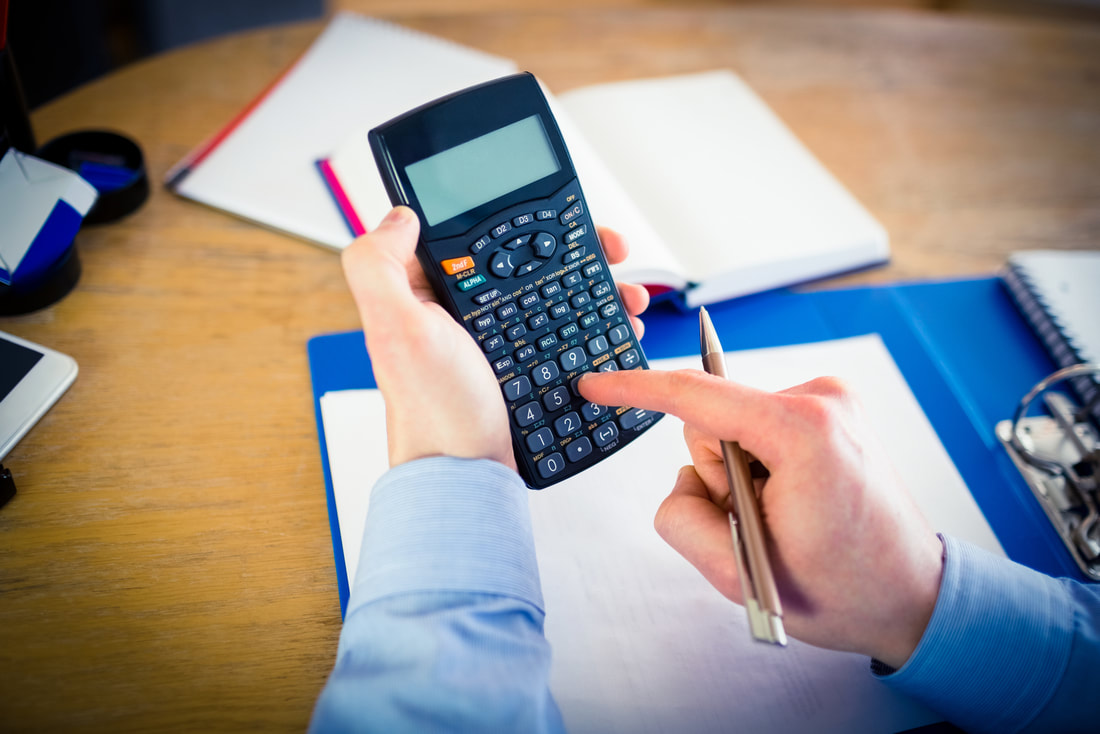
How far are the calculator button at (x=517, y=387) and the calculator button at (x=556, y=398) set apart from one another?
1cm

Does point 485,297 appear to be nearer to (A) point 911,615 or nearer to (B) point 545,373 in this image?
(B) point 545,373

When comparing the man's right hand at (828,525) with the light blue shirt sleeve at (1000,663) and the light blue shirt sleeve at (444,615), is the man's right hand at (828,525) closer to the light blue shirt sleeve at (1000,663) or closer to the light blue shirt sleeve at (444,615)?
the light blue shirt sleeve at (1000,663)

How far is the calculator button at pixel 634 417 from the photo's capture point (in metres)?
0.52

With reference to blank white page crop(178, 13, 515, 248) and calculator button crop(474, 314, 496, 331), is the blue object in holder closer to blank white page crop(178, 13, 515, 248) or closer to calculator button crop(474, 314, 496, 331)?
blank white page crop(178, 13, 515, 248)

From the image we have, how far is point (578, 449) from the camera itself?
0.50 m

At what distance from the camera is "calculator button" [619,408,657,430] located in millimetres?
520

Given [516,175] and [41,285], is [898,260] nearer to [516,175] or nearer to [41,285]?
[516,175]

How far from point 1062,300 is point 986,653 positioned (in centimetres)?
38

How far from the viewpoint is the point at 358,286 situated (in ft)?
1.39

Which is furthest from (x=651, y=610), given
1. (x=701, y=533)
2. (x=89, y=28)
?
(x=89, y=28)

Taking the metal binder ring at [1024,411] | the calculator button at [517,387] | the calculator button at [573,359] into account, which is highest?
the calculator button at [573,359]

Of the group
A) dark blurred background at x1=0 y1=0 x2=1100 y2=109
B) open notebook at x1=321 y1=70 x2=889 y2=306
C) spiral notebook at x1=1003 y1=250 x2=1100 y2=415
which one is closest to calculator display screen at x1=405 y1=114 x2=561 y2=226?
open notebook at x1=321 y1=70 x2=889 y2=306

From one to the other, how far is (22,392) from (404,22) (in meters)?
0.57

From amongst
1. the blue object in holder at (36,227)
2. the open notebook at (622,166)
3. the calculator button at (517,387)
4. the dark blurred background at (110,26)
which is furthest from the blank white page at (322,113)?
the dark blurred background at (110,26)
